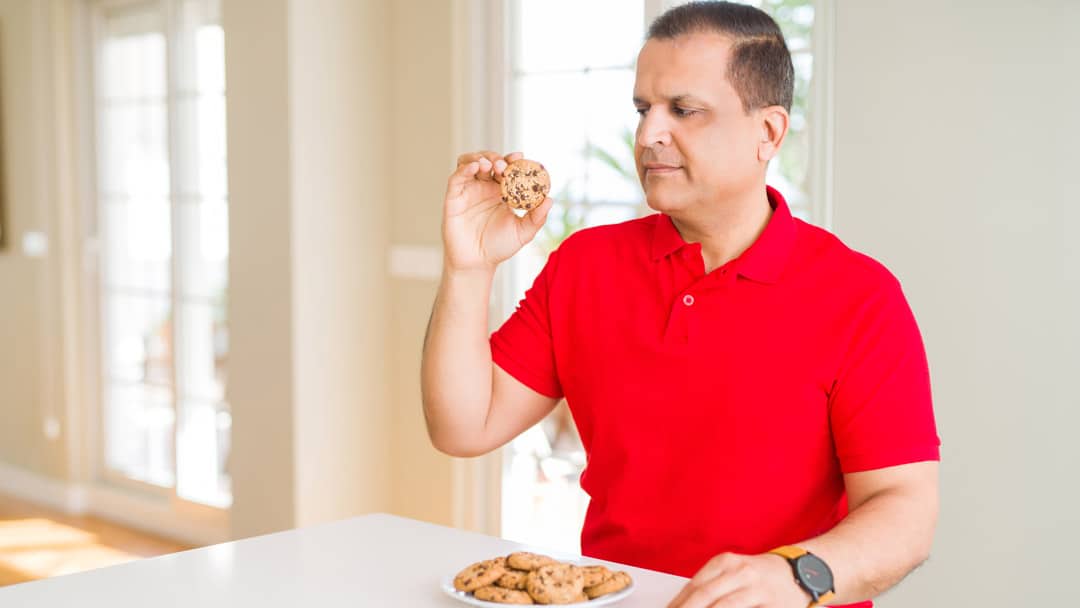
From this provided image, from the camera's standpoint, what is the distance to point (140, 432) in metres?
5.16

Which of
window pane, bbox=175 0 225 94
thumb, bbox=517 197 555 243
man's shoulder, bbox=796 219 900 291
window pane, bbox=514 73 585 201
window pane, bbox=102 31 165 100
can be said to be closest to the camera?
man's shoulder, bbox=796 219 900 291

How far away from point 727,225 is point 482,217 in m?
0.40

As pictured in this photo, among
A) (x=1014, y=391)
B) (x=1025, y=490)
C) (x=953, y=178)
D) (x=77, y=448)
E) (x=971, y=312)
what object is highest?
(x=953, y=178)

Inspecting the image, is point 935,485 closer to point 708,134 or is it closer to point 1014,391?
point 708,134

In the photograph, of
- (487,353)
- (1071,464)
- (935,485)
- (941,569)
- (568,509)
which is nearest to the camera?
(935,485)

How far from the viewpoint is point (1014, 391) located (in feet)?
8.54

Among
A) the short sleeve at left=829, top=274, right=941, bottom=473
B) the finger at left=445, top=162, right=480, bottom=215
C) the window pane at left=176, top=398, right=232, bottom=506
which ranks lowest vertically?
the window pane at left=176, top=398, right=232, bottom=506

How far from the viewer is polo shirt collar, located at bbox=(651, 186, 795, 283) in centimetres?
180

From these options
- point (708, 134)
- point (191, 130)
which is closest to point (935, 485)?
point (708, 134)

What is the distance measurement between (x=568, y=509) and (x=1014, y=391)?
1473mm

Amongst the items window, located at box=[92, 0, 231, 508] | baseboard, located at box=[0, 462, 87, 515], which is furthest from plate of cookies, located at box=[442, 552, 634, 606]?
baseboard, located at box=[0, 462, 87, 515]

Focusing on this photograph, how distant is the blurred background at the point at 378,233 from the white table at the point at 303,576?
152cm

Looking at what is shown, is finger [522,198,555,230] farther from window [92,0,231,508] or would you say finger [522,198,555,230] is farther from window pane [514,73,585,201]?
window [92,0,231,508]

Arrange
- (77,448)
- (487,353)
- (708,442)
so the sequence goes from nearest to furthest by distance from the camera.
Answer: (708,442), (487,353), (77,448)
